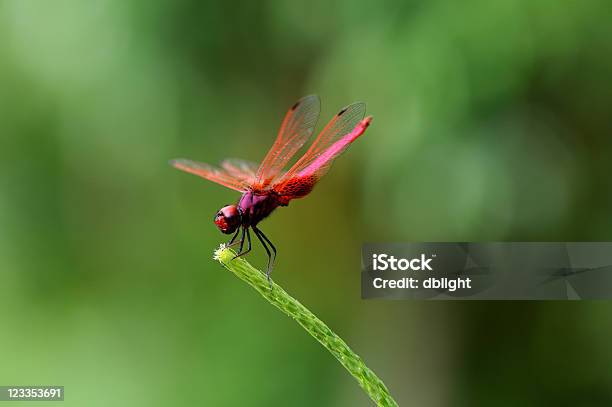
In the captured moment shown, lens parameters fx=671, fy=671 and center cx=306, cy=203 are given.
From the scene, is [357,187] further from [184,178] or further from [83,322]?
[83,322]

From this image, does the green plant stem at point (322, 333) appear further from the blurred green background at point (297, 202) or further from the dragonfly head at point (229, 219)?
the blurred green background at point (297, 202)

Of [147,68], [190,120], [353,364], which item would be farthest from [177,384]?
[353,364]

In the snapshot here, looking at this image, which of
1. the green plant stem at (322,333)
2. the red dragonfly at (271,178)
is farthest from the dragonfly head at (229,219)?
the green plant stem at (322,333)

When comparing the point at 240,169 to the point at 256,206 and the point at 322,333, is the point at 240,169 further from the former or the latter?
the point at 322,333

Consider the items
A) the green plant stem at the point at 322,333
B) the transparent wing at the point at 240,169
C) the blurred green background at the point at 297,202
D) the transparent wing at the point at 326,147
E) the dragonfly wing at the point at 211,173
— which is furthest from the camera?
the blurred green background at the point at 297,202

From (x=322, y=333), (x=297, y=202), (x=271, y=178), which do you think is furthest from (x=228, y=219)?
(x=297, y=202)

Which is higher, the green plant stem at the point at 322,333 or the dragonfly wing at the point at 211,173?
the dragonfly wing at the point at 211,173

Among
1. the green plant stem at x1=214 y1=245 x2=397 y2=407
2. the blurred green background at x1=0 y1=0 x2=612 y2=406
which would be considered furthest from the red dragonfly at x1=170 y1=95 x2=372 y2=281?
the blurred green background at x1=0 y1=0 x2=612 y2=406
